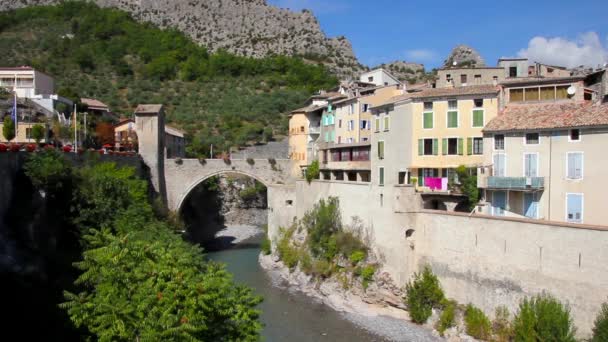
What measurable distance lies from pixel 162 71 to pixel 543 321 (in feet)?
253

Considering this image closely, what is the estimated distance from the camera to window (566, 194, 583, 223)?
22.1m

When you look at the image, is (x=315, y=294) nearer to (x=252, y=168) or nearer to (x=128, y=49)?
(x=252, y=168)

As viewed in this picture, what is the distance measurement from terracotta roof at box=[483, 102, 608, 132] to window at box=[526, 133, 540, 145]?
427 millimetres

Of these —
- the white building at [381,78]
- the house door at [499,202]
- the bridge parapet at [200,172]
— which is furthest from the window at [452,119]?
the white building at [381,78]

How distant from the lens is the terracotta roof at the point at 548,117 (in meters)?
22.4

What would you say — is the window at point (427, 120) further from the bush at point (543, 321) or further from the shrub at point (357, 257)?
the bush at point (543, 321)

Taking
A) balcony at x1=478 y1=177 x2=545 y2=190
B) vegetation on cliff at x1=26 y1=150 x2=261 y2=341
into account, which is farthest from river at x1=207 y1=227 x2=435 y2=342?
balcony at x1=478 y1=177 x2=545 y2=190

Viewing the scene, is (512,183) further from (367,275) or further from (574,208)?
(367,275)

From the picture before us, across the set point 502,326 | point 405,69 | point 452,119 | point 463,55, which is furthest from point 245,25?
point 502,326

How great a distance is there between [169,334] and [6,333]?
230 inches

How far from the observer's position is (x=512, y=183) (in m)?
24.2

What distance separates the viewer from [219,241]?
164 feet

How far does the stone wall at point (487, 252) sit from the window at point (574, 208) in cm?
277

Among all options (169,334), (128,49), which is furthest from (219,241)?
(128,49)
